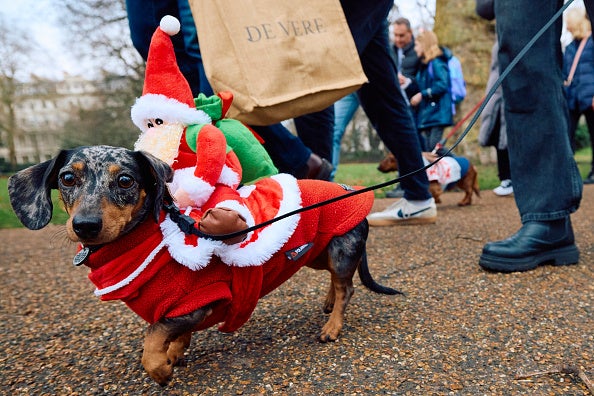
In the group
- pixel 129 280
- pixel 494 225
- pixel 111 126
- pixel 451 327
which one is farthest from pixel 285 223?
pixel 111 126

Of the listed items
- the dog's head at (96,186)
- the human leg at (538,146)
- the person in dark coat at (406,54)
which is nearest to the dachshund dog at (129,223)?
the dog's head at (96,186)

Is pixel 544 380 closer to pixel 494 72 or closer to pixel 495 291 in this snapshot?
pixel 495 291

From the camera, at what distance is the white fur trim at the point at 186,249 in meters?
1.57

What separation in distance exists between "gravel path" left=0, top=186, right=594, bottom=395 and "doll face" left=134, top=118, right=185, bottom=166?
44 centimetres

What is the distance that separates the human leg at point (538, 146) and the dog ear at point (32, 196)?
7.15 ft

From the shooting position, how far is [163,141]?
192 cm

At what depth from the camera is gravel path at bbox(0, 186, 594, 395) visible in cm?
164

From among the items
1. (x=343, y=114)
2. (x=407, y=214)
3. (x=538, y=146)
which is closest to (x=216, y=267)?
(x=538, y=146)

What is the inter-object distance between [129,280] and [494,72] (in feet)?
17.7

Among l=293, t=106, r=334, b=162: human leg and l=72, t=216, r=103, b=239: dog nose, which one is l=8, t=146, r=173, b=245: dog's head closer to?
l=72, t=216, r=103, b=239: dog nose

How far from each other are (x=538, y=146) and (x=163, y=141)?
2.00 meters

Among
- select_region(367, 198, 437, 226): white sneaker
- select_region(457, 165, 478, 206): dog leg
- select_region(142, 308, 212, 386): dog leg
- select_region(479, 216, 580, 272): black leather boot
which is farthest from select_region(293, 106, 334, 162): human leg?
select_region(457, 165, 478, 206): dog leg

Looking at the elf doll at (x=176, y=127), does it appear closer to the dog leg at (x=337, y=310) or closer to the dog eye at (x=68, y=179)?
the dog eye at (x=68, y=179)

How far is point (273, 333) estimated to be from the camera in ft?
6.82
